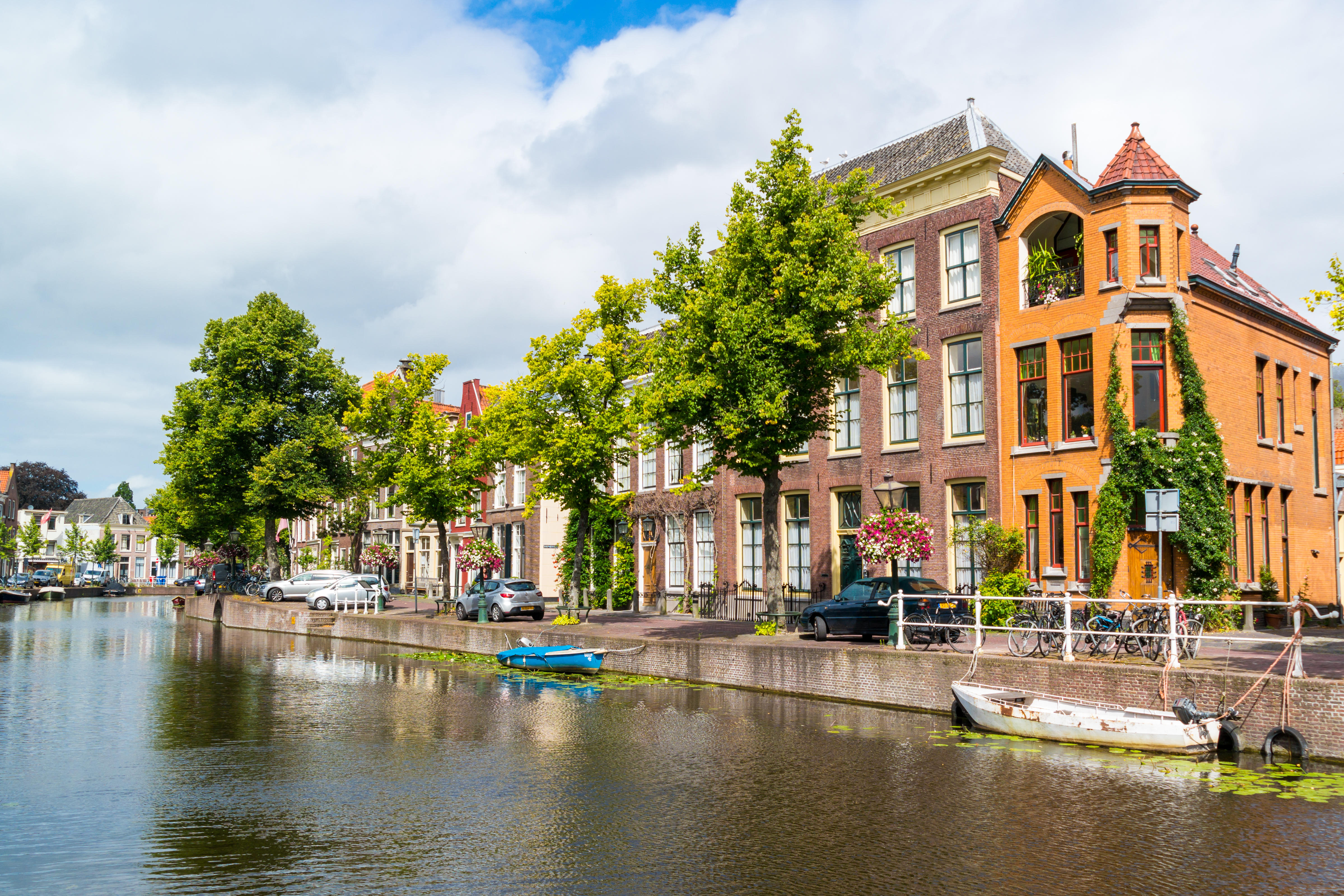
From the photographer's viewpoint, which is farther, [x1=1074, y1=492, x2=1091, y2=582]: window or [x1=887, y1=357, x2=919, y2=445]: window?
[x1=887, y1=357, x2=919, y2=445]: window

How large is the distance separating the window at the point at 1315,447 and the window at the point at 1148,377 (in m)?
9.34

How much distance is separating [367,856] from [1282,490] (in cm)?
2706

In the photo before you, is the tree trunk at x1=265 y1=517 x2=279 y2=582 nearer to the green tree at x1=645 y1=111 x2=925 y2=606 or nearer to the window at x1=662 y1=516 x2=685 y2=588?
the window at x1=662 y1=516 x2=685 y2=588

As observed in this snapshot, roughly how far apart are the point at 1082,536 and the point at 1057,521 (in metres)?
0.84

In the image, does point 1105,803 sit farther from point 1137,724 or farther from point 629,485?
point 629,485

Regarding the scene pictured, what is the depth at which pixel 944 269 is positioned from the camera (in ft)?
92.5

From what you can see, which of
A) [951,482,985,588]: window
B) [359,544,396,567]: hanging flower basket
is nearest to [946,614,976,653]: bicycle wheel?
[951,482,985,588]: window

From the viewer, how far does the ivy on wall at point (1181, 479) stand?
23.0 m

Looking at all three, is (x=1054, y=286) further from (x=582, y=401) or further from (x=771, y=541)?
(x=582, y=401)

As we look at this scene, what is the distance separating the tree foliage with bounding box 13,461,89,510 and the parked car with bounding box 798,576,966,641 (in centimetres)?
12369

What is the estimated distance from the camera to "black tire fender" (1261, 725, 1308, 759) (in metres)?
12.9

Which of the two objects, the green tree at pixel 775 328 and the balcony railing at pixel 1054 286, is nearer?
the green tree at pixel 775 328

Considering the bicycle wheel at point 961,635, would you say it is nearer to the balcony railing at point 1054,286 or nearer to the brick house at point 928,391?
the brick house at point 928,391

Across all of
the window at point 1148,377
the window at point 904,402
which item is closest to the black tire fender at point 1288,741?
the window at point 1148,377
